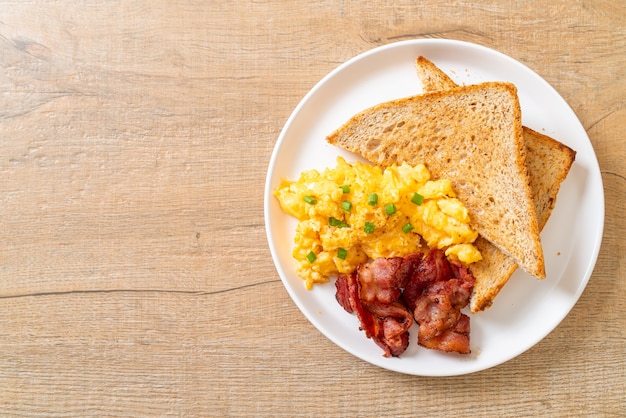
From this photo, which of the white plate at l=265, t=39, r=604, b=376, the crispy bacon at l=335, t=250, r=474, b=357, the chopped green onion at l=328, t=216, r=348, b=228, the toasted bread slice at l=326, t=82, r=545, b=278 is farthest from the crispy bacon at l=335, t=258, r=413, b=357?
the toasted bread slice at l=326, t=82, r=545, b=278

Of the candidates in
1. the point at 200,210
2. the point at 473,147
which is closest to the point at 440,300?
the point at 473,147

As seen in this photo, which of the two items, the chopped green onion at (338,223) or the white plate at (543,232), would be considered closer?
the chopped green onion at (338,223)

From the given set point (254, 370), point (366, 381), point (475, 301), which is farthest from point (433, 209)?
point (254, 370)

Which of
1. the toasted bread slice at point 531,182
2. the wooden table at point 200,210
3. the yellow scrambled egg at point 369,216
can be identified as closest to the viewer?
the yellow scrambled egg at point 369,216

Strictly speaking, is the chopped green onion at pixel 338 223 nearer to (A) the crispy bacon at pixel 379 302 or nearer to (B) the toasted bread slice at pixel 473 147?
(A) the crispy bacon at pixel 379 302

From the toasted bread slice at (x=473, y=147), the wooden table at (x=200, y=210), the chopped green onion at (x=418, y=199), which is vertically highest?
the toasted bread slice at (x=473, y=147)

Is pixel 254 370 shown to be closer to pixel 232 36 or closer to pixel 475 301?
pixel 475 301

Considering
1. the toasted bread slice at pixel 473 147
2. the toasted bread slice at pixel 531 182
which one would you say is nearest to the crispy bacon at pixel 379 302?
the toasted bread slice at pixel 531 182
